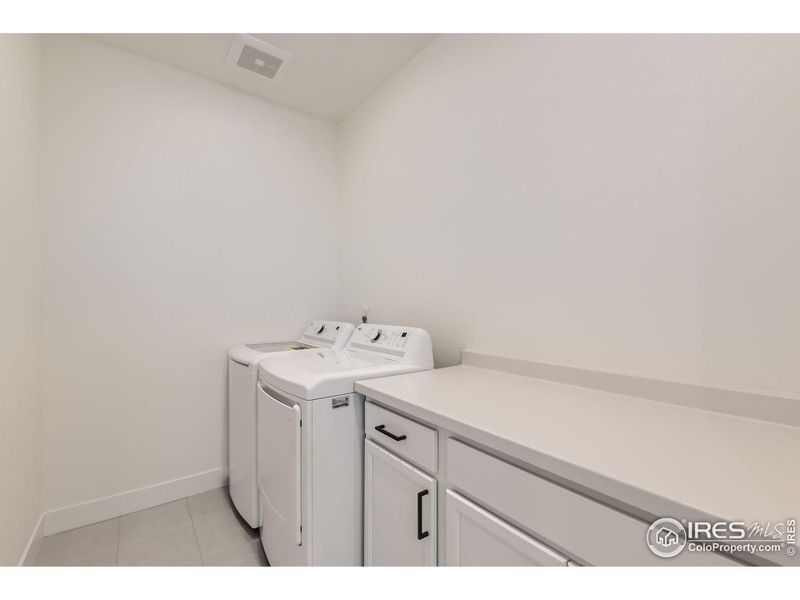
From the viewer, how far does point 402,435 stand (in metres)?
1.13

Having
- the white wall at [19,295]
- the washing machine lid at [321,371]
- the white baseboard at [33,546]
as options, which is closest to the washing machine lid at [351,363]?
the washing machine lid at [321,371]

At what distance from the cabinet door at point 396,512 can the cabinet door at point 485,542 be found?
0.27 ft

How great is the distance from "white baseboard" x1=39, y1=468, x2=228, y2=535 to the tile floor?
0.03m

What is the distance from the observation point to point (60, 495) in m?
1.82

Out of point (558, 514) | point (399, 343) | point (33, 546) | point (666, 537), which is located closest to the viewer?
point (666, 537)

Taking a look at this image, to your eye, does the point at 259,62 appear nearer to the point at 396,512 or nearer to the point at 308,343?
the point at 308,343

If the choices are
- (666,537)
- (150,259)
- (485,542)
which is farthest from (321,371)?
(150,259)

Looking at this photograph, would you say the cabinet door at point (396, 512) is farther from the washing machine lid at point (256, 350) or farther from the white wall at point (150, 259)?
the white wall at point (150, 259)

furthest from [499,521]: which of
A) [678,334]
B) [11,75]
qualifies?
[11,75]

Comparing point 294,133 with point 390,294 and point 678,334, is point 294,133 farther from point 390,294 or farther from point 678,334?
point 678,334

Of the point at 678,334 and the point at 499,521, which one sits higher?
the point at 678,334

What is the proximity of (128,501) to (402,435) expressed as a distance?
6.03 feet

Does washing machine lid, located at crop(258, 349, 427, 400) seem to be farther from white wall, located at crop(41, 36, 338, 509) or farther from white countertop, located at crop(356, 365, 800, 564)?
white wall, located at crop(41, 36, 338, 509)
